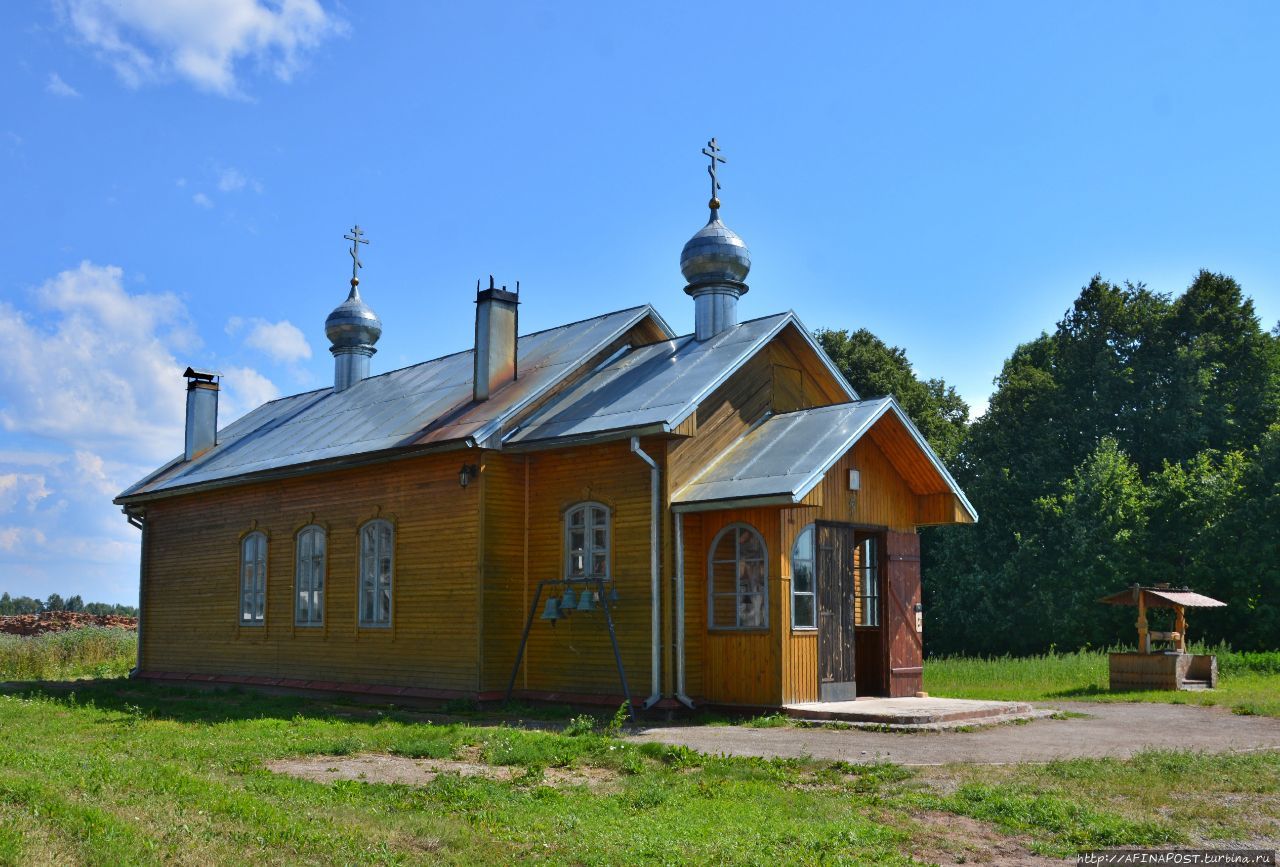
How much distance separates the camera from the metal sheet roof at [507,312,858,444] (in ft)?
48.5

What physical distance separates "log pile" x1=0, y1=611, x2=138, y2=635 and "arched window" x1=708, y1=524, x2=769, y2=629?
1003 inches

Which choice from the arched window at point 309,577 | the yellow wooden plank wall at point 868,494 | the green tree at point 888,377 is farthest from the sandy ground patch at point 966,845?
the green tree at point 888,377

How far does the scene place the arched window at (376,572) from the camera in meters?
17.3

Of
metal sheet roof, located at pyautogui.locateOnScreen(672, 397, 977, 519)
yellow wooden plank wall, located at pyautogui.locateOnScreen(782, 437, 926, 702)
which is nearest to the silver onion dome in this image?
metal sheet roof, located at pyautogui.locateOnScreen(672, 397, 977, 519)

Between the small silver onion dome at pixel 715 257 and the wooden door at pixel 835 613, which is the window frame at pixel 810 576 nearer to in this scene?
the wooden door at pixel 835 613

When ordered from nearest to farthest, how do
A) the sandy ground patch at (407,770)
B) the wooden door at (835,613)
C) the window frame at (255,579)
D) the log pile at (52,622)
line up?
the sandy ground patch at (407,770) → the wooden door at (835,613) → the window frame at (255,579) → the log pile at (52,622)

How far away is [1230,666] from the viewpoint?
68.6ft

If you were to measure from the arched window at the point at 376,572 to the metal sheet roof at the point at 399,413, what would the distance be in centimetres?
114

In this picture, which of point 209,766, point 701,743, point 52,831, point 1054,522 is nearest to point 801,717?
point 701,743

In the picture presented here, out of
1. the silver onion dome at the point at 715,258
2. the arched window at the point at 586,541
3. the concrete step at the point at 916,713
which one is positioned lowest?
the concrete step at the point at 916,713

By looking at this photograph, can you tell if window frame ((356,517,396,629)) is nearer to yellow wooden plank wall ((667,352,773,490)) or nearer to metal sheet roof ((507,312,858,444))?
metal sheet roof ((507,312,858,444))

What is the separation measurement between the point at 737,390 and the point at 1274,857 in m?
10.2

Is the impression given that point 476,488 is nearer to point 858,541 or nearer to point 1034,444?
point 858,541

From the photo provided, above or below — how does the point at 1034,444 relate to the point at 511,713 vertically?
above
